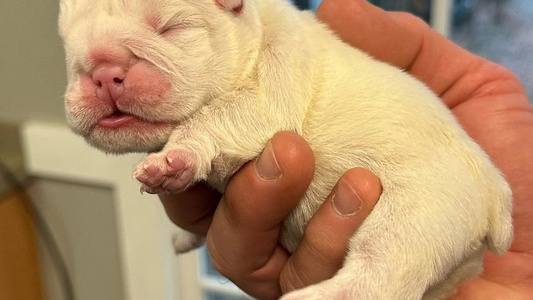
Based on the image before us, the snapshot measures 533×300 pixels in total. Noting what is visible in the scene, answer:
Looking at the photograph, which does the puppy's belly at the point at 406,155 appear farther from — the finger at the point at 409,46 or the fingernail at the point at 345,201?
the finger at the point at 409,46

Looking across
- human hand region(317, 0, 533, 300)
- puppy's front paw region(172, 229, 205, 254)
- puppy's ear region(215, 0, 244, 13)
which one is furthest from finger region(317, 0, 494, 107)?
puppy's front paw region(172, 229, 205, 254)

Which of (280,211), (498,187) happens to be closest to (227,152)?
(280,211)

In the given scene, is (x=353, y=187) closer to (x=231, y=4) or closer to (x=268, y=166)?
(x=268, y=166)

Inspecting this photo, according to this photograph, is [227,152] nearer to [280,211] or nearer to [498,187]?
[280,211]

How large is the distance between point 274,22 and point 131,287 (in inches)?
47.0

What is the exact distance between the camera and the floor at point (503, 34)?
167cm

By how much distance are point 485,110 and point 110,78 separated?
839 mm

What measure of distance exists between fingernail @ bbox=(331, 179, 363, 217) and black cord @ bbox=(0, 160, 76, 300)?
1.31 meters

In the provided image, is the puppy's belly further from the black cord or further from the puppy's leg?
the black cord

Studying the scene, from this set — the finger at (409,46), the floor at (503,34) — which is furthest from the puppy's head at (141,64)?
the floor at (503,34)

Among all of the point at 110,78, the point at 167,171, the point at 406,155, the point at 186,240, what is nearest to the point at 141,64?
the point at 110,78

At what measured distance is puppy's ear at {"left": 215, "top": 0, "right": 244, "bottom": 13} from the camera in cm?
89

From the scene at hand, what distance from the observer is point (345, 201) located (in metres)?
0.91

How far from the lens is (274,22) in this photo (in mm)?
991
